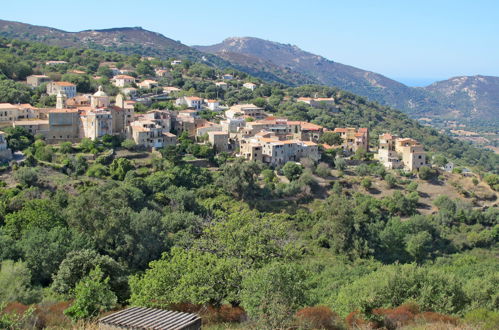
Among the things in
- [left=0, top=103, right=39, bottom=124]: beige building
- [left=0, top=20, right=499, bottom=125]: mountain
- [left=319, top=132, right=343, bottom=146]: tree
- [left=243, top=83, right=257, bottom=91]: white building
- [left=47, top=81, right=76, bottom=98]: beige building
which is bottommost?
[left=319, top=132, right=343, bottom=146]: tree

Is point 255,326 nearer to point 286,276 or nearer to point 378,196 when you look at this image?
point 286,276

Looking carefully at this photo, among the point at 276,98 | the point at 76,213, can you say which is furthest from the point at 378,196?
the point at 276,98

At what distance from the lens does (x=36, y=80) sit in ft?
166

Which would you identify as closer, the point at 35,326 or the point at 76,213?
the point at 35,326

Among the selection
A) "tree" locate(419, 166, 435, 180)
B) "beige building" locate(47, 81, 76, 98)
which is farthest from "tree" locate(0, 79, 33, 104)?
"tree" locate(419, 166, 435, 180)

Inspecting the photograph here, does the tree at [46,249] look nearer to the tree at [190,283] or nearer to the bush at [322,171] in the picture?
the tree at [190,283]

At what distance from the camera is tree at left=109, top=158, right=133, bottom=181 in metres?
33.5

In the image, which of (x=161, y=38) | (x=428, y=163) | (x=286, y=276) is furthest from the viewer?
(x=161, y=38)

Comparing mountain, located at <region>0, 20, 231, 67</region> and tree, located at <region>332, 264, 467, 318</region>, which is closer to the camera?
tree, located at <region>332, 264, 467, 318</region>

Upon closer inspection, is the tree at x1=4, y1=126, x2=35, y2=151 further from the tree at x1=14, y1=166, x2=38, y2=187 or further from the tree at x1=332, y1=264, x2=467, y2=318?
the tree at x1=332, y1=264, x2=467, y2=318

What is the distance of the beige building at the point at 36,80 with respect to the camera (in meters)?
50.6

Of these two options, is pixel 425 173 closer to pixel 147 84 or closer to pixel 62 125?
pixel 62 125

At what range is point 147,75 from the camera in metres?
66.4

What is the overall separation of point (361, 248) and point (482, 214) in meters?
Result: 11.3
